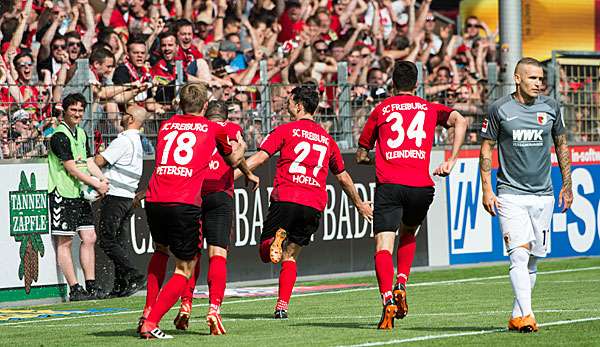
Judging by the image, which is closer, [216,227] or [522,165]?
[522,165]

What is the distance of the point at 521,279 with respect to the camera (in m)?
10.3

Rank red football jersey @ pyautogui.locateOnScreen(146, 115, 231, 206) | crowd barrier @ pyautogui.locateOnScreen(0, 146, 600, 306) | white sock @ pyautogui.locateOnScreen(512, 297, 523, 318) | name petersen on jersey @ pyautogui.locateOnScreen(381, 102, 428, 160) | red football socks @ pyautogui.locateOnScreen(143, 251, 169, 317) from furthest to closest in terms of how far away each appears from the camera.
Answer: crowd barrier @ pyautogui.locateOnScreen(0, 146, 600, 306)
name petersen on jersey @ pyautogui.locateOnScreen(381, 102, 428, 160)
red football socks @ pyautogui.locateOnScreen(143, 251, 169, 317)
red football jersey @ pyautogui.locateOnScreen(146, 115, 231, 206)
white sock @ pyautogui.locateOnScreen(512, 297, 523, 318)

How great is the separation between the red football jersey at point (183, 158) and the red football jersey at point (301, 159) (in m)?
1.74

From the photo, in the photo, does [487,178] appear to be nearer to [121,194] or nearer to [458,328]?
[458,328]

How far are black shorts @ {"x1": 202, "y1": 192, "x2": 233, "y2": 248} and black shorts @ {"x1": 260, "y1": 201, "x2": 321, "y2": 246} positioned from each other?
2.85 ft

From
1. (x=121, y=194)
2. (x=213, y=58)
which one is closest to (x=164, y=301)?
(x=121, y=194)

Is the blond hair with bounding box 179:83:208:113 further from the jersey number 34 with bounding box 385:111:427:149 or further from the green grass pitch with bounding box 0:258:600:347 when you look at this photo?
the green grass pitch with bounding box 0:258:600:347

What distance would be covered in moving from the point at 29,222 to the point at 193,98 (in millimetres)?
5712

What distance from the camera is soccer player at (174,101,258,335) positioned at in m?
11.3

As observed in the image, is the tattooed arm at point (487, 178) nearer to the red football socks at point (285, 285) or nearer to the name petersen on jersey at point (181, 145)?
the name petersen on jersey at point (181, 145)

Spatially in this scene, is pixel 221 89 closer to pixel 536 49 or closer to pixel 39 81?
pixel 39 81

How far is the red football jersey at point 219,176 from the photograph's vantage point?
11.8 m

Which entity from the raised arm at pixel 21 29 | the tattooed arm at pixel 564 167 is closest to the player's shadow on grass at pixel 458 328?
the tattooed arm at pixel 564 167

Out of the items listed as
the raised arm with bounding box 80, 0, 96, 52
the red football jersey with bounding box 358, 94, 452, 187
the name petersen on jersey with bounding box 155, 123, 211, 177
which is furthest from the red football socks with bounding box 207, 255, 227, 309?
the raised arm with bounding box 80, 0, 96, 52
